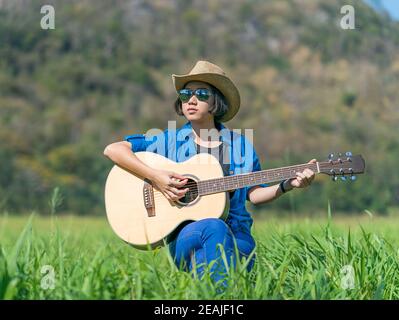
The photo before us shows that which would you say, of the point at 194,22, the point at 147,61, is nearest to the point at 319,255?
the point at 147,61

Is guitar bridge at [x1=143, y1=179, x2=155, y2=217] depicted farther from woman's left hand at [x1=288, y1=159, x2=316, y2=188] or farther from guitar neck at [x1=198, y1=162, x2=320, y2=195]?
woman's left hand at [x1=288, y1=159, x2=316, y2=188]

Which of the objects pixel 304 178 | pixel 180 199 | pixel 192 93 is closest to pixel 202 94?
pixel 192 93

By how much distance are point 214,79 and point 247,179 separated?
458mm

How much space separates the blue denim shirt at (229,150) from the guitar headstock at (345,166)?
344 millimetres

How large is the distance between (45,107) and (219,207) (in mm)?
39814

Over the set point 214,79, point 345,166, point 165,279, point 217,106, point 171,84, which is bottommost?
point 165,279

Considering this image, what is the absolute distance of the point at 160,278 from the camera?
2.53 m

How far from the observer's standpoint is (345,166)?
9.78ft

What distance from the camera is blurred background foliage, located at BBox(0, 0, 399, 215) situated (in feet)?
105

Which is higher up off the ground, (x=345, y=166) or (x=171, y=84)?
(x=171, y=84)

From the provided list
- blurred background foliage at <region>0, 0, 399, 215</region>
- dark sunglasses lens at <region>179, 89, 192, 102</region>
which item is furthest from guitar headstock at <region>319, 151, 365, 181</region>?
blurred background foliage at <region>0, 0, 399, 215</region>

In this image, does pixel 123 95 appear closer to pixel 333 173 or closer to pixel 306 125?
pixel 306 125

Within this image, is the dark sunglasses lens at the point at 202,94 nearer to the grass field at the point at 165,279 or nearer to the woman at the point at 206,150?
the woman at the point at 206,150

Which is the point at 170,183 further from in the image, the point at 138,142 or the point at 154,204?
the point at 138,142
